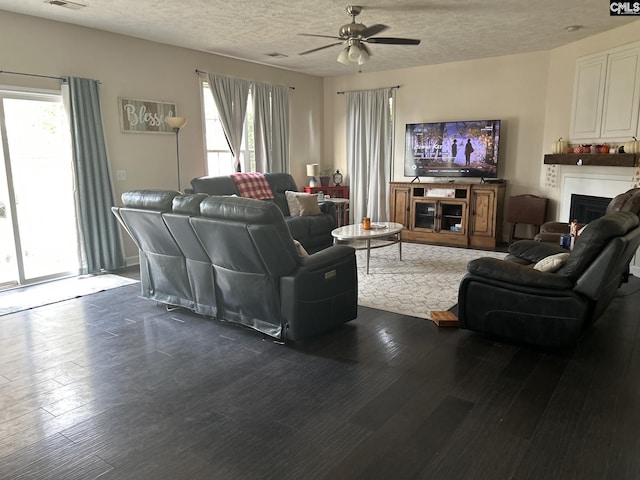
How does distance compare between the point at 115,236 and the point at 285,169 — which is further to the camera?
the point at 285,169

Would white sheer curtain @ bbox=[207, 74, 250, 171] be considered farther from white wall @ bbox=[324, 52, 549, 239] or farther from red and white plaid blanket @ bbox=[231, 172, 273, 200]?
white wall @ bbox=[324, 52, 549, 239]

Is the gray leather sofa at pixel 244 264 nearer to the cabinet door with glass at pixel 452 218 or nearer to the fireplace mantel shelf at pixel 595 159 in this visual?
the fireplace mantel shelf at pixel 595 159

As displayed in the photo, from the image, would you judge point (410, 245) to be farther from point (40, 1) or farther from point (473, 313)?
point (40, 1)

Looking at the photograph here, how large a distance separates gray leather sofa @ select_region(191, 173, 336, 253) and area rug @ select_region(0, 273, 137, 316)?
1.57m

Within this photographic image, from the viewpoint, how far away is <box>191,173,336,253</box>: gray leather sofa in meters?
5.99

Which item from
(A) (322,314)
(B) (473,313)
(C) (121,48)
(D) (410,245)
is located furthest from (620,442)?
(C) (121,48)

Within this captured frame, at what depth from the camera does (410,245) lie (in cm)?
718

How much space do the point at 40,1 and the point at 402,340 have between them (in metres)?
4.52

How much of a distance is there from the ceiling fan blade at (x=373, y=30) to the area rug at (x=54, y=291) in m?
3.61

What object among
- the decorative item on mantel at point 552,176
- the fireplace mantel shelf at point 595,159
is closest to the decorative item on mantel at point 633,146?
the fireplace mantel shelf at point 595,159

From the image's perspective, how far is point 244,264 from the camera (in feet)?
11.0

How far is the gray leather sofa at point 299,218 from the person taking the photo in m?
5.99

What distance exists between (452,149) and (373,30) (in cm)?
343

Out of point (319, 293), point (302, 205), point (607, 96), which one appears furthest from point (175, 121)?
point (607, 96)
